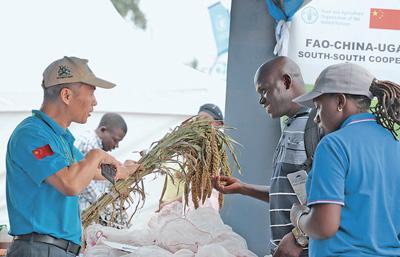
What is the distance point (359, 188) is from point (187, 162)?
1.61 meters

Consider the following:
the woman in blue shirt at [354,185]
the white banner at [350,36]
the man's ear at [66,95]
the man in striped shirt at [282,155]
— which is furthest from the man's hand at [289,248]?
the white banner at [350,36]

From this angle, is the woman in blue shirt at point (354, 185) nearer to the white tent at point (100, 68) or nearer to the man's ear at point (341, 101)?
the man's ear at point (341, 101)

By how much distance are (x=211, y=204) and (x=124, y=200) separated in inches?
50.5

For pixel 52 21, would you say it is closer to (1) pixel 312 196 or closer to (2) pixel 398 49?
(2) pixel 398 49

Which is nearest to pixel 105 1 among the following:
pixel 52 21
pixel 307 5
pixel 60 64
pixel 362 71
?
pixel 52 21

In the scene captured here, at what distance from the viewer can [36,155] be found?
10.8 feet

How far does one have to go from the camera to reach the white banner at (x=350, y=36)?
5375 millimetres

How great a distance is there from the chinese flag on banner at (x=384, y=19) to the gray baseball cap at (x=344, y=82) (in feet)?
7.96

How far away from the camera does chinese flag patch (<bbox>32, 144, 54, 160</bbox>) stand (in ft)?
10.8

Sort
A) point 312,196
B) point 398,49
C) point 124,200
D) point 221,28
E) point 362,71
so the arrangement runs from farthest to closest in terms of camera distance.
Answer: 1. point 221,28
2. point 398,49
3. point 124,200
4. point 362,71
5. point 312,196

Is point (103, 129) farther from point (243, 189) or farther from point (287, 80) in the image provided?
point (287, 80)

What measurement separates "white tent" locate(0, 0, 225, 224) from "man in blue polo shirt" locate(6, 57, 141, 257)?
14.8ft

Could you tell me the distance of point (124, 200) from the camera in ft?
14.3

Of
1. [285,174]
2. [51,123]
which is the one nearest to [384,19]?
[285,174]
